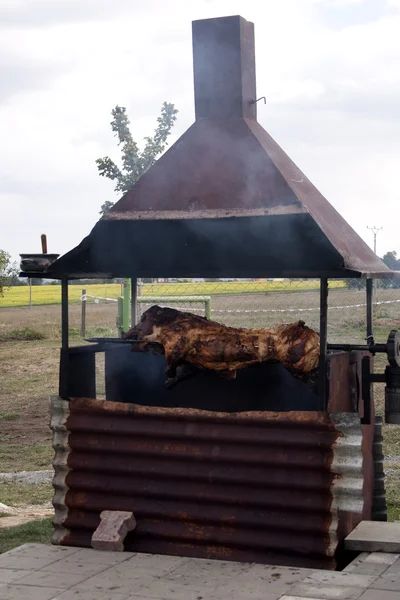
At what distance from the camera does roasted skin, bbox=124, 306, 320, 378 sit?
17.6ft

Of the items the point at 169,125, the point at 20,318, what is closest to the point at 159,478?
the point at 169,125

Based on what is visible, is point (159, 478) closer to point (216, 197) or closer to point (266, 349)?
point (266, 349)

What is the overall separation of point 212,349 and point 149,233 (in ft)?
2.79

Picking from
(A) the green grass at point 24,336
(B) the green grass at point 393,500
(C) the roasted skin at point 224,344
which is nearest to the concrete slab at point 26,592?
(C) the roasted skin at point 224,344

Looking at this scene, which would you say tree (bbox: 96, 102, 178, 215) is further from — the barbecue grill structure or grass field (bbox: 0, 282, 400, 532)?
the barbecue grill structure

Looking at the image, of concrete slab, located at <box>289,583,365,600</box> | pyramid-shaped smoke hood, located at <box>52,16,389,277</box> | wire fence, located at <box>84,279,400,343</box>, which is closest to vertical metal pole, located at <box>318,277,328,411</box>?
pyramid-shaped smoke hood, located at <box>52,16,389,277</box>

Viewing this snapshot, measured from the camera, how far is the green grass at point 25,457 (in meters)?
9.48

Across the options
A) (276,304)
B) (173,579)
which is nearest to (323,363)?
(173,579)

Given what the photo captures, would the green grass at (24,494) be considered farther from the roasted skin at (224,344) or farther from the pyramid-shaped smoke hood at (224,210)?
the pyramid-shaped smoke hood at (224,210)

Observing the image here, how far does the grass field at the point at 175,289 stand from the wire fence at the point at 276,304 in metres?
0.03

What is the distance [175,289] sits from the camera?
30.5 m

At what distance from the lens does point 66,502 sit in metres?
5.60

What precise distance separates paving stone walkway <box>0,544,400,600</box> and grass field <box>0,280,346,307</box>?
66.3ft

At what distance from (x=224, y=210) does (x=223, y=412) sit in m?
1.27
